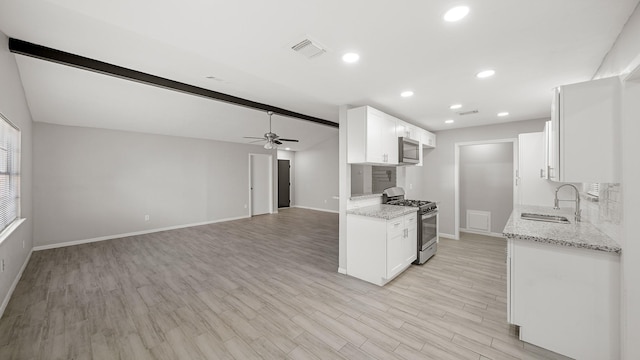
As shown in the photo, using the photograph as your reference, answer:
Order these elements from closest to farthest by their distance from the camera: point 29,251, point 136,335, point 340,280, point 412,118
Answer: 1. point 136,335
2. point 340,280
3. point 29,251
4. point 412,118

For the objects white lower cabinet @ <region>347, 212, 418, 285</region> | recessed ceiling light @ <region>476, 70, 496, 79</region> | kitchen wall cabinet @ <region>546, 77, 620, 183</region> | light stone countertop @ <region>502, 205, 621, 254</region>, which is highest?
recessed ceiling light @ <region>476, 70, 496, 79</region>

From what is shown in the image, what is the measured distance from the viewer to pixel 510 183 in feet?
17.9

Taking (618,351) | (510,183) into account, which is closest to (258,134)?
(510,183)

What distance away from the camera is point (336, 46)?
198cm

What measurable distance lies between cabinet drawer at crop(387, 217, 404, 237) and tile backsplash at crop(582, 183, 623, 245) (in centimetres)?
183

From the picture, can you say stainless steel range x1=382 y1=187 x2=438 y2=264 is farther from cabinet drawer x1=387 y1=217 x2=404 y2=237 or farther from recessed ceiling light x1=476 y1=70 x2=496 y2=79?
recessed ceiling light x1=476 y1=70 x2=496 y2=79

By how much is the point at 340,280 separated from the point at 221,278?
1.63 m

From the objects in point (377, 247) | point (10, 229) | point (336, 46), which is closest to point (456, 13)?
point (336, 46)

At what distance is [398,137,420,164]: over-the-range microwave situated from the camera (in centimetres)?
399

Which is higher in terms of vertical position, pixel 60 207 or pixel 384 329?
pixel 60 207

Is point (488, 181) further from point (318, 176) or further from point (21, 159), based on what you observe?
point (21, 159)

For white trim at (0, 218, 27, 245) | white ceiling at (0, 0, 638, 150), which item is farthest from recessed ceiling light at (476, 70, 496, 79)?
white trim at (0, 218, 27, 245)

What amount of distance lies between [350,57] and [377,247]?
2.21 meters

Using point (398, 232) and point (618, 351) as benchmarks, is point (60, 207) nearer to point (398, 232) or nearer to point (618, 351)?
point (398, 232)
